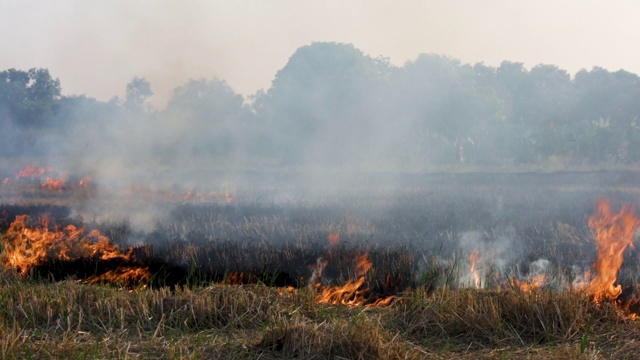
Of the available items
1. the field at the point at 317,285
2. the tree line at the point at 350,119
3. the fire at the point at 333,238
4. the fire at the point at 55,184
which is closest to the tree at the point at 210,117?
the tree line at the point at 350,119

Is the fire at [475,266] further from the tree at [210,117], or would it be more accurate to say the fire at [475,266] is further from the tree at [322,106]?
the tree at [322,106]

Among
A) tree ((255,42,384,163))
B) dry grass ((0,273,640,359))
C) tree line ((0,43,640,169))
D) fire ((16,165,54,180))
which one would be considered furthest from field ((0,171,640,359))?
tree ((255,42,384,163))

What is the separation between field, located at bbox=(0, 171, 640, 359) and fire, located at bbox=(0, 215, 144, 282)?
0.11ft

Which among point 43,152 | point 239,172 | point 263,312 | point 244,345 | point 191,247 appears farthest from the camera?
point 239,172

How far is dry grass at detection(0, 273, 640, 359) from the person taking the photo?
5.08 meters

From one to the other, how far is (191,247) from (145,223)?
514cm

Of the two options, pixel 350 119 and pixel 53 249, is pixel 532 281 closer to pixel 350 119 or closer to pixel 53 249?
pixel 53 249

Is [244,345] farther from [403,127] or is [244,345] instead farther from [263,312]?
[403,127]

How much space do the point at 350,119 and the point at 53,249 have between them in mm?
23078

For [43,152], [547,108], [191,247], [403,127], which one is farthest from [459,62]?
[191,247]

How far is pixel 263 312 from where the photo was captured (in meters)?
6.17

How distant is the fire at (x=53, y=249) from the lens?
9062mm

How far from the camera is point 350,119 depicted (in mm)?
32188

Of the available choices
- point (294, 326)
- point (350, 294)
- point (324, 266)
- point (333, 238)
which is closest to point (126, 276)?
point (324, 266)
